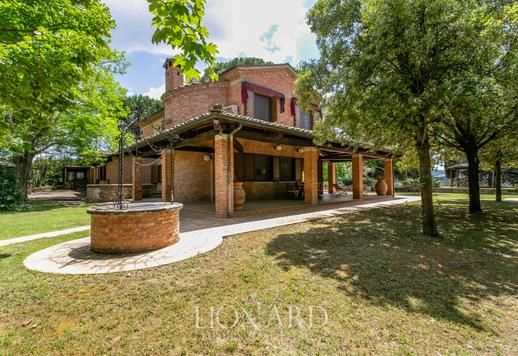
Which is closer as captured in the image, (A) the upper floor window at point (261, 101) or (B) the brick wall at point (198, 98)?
(A) the upper floor window at point (261, 101)

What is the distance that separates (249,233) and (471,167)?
985 centimetres

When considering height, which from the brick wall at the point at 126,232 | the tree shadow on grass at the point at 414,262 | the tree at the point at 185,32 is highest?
the tree at the point at 185,32

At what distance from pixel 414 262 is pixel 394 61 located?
4628 mm

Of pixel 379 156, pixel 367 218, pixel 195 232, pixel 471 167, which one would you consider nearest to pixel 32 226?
pixel 195 232

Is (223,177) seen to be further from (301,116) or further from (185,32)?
(301,116)

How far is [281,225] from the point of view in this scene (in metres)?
6.88

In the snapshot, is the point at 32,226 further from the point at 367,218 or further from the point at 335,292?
the point at 367,218

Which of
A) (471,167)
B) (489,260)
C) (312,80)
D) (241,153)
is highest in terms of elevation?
(312,80)

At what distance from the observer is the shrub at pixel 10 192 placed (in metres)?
11.6

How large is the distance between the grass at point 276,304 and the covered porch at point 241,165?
418 centimetres

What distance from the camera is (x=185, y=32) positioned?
251cm

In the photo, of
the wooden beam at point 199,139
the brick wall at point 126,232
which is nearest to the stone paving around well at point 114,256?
the brick wall at point 126,232

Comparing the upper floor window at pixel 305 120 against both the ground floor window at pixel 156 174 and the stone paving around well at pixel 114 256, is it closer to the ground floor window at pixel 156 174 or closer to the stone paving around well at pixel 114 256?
the ground floor window at pixel 156 174

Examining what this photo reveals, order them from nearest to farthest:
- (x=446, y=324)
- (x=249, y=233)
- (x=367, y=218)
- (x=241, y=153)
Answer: (x=446, y=324) → (x=249, y=233) → (x=367, y=218) → (x=241, y=153)
